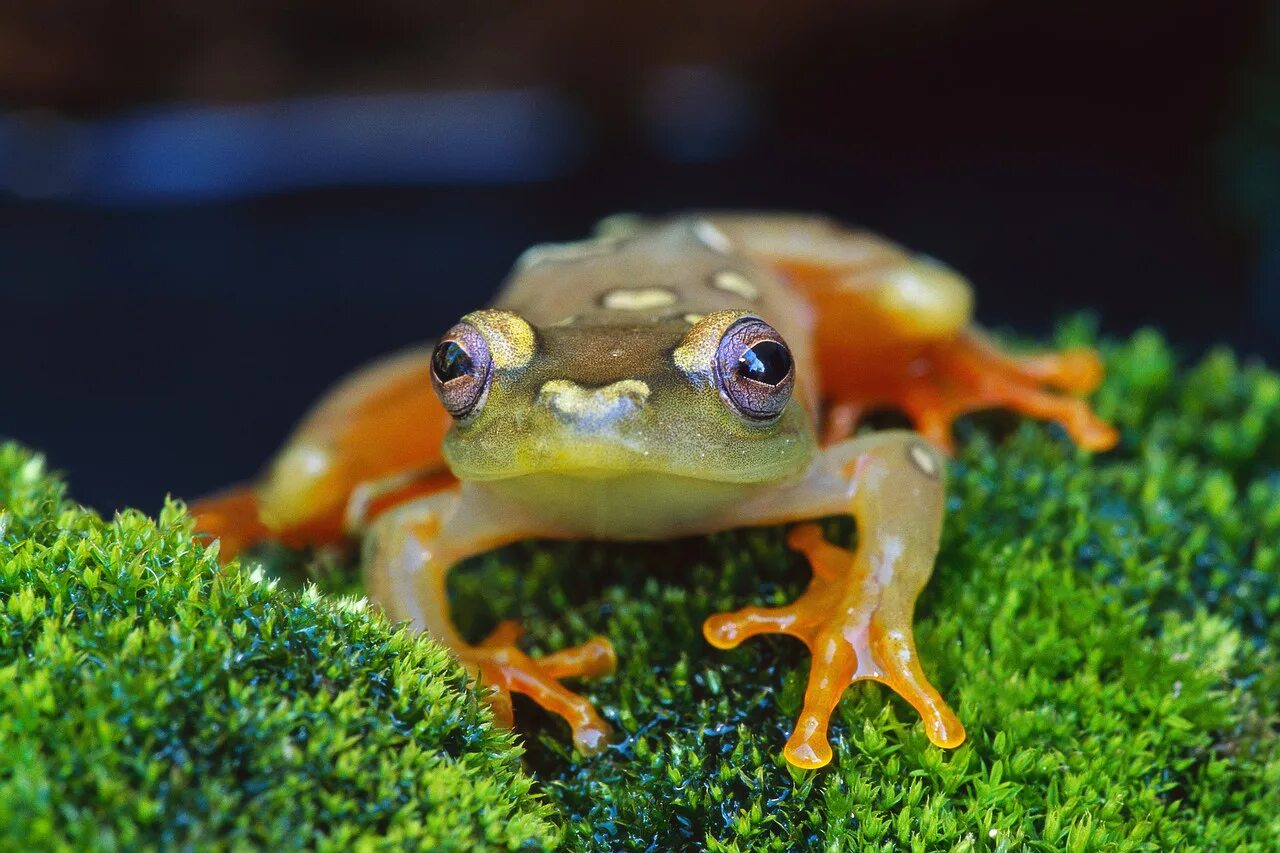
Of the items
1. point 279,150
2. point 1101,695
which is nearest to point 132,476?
point 279,150

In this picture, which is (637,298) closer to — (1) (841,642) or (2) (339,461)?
(1) (841,642)

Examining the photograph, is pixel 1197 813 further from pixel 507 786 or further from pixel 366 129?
pixel 366 129

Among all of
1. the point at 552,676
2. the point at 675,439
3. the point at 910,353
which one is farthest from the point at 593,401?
the point at 910,353

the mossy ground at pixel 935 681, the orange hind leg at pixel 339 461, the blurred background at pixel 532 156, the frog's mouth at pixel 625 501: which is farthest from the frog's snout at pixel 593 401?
the blurred background at pixel 532 156

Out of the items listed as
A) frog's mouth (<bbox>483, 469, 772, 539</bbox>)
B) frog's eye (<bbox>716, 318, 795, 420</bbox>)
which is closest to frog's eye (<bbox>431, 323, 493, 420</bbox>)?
frog's mouth (<bbox>483, 469, 772, 539</bbox>)

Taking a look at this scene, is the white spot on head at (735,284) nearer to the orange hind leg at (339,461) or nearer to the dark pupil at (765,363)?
the dark pupil at (765,363)

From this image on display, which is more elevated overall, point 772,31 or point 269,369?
point 772,31
